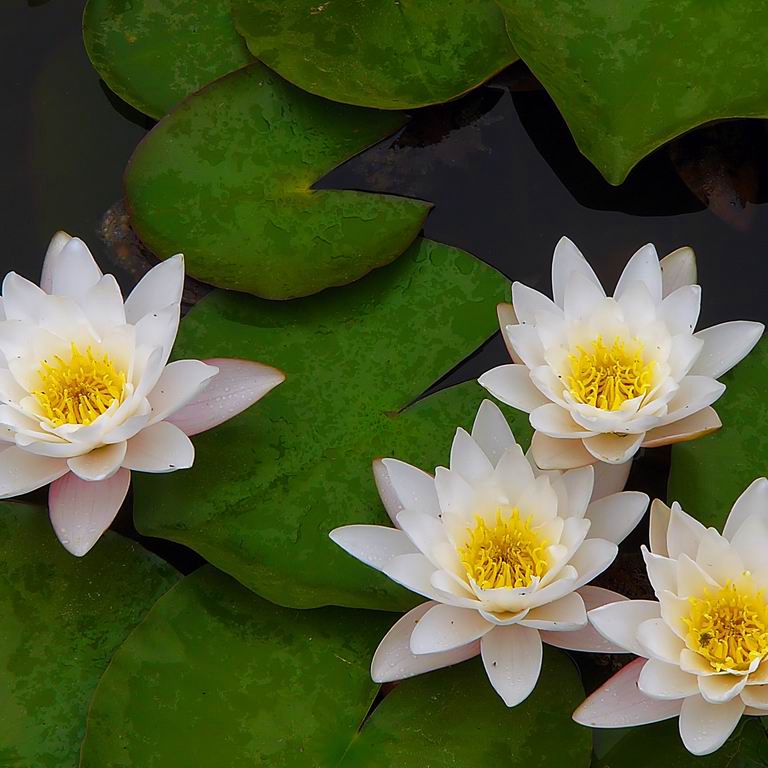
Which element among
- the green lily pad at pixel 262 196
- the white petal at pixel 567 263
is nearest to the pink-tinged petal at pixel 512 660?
the white petal at pixel 567 263

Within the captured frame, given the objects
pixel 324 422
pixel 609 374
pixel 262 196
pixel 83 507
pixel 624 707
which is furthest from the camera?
pixel 262 196

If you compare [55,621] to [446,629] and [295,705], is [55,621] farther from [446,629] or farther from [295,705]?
[446,629]

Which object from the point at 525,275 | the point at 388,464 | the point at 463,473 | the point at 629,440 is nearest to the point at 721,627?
the point at 629,440

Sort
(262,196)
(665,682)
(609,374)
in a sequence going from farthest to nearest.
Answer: (262,196)
(609,374)
(665,682)

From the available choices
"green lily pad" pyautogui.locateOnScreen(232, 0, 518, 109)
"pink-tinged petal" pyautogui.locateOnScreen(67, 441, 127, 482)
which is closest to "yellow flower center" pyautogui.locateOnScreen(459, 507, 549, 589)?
"pink-tinged petal" pyautogui.locateOnScreen(67, 441, 127, 482)

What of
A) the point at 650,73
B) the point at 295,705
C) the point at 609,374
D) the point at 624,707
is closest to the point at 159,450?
the point at 295,705

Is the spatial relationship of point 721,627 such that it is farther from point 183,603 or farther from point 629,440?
point 183,603
